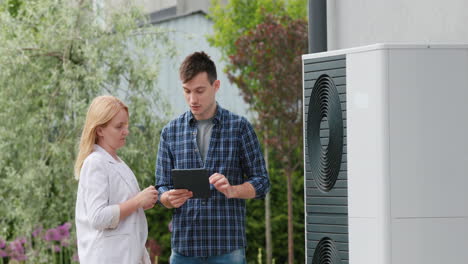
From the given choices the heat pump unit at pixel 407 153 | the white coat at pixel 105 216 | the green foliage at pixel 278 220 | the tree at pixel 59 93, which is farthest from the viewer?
the green foliage at pixel 278 220

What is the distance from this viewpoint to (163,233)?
8.47 metres

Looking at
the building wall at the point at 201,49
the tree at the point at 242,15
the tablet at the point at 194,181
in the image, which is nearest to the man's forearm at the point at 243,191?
the tablet at the point at 194,181

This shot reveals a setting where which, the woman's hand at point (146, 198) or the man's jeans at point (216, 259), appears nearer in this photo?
the woman's hand at point (146, 198)

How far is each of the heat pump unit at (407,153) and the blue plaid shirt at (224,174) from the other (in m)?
0.59

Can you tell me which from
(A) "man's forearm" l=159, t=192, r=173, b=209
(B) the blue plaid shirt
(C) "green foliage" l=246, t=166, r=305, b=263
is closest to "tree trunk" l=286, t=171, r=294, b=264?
(C) "green foliage" l=246, t=166, r=305, b=263

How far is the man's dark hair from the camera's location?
11.4 feet

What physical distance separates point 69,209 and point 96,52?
130 centimetres

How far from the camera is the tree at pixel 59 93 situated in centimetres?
712

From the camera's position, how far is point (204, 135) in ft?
11.6

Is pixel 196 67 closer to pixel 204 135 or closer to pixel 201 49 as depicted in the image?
pixel 204 135

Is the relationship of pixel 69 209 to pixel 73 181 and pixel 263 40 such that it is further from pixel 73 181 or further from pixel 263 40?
pixel 263 40

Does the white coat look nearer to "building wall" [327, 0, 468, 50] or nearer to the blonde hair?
the blonde hair

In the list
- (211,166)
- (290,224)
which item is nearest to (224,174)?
(211,166)

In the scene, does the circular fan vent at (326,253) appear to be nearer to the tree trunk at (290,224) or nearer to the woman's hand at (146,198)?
the woman's hand at (146,198)
